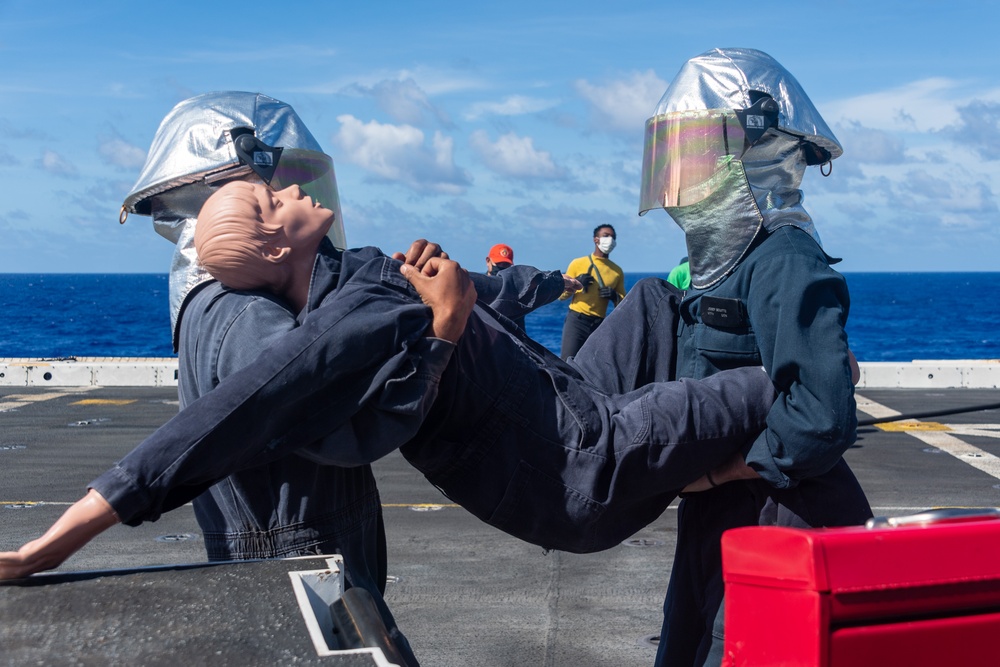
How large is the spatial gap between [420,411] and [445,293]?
0.28 metres

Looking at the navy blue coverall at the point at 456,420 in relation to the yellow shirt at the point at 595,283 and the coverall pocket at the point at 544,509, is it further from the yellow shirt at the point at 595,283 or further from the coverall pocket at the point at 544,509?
the yellow shirt at the point at 595,283

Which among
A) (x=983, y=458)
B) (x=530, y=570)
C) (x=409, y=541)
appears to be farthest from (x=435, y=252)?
(x=983, y=458)

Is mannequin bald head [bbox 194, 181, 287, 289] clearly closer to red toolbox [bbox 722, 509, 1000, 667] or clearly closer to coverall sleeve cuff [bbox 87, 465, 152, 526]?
coverall sleeve cuff [bbox 87, 465, 152, 526]

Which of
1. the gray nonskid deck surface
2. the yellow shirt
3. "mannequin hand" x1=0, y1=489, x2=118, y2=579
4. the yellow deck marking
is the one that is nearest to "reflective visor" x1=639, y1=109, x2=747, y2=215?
the gray nonskid deck surface

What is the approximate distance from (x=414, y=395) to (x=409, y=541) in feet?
16.0

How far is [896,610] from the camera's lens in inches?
66.4

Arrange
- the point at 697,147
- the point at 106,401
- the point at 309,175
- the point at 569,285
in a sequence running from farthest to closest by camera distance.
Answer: the point at 106,401 < the point at 569,285 < the point at 309,175 < the point at 697,147

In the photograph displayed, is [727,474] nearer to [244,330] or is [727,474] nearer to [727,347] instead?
[727,347]

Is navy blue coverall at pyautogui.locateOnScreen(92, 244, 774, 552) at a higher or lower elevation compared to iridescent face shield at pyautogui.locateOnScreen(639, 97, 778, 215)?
lower

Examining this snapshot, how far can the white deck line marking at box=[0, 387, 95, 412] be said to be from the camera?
1344 centimetres

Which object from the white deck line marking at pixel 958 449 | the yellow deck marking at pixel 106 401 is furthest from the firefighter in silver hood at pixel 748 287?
the yellow deck marking at pixel 106 401

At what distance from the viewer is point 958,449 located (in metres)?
10.1

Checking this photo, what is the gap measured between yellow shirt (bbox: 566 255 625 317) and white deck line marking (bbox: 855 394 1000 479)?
10.2 feet

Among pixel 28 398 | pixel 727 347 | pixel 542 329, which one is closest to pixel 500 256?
pixel 28 398
